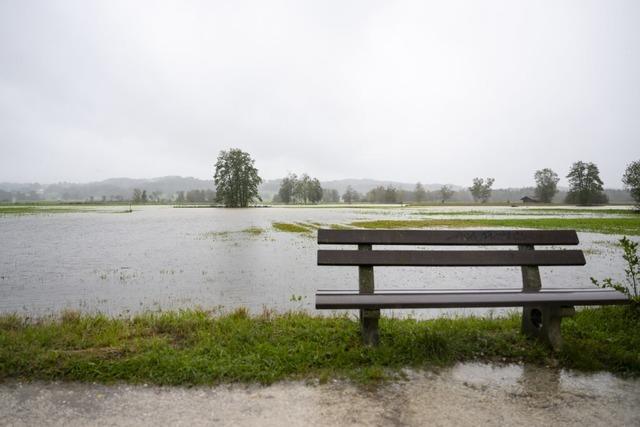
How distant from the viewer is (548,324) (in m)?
4.43

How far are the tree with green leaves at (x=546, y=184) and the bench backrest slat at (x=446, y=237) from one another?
143037mm

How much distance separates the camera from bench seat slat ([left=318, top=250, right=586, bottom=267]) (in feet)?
15.0

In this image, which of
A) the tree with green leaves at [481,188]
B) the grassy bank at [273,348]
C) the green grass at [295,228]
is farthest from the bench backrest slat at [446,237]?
the tree with green leaves at [481,188]

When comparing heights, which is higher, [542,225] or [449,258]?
[449,258]

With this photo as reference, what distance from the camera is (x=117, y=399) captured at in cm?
341

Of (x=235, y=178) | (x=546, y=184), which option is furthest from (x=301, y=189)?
(x=546, y=184)

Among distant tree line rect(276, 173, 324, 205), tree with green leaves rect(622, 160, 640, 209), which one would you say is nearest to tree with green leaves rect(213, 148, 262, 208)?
distant tree line rect(276, 173, 324, 205)

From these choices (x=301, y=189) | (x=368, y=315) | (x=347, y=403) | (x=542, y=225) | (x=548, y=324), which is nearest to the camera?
(x=347, y=403)

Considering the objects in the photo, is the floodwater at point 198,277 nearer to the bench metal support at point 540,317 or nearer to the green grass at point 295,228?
the bench metal support at point 540,317

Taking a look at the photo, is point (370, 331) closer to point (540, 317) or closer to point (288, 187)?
point (540, 317)

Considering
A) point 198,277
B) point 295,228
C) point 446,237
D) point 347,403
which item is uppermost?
point 446,237

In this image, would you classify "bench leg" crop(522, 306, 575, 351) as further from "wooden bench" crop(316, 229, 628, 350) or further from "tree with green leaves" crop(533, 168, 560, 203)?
"tree with green leaves" crop(533, 168, 560, 203)

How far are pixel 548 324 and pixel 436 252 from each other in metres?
1.57

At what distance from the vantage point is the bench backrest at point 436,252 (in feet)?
15.1
